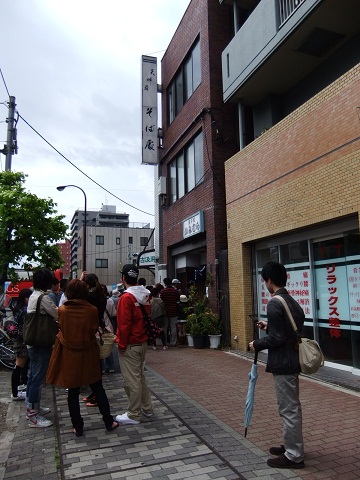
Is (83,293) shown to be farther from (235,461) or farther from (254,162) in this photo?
(254,162)

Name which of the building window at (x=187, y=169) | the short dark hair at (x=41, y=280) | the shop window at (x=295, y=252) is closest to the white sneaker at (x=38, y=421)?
the short dark hair at (x=41, y=280)

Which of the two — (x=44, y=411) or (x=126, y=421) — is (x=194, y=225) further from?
(x=126, y=421)

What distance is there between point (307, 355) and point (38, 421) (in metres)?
3.36

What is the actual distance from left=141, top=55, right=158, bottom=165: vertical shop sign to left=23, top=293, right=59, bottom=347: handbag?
39.0 ft

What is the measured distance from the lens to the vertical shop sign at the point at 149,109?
16.2m

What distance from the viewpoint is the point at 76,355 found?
453cm

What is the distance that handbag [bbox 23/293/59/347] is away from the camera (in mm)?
5031

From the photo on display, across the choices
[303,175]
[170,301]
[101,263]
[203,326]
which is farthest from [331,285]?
[101,263]

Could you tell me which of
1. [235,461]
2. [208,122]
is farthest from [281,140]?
[235,461]

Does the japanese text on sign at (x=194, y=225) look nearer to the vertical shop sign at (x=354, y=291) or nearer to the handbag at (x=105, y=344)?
the vertical shop sign at (x=354, y=291)

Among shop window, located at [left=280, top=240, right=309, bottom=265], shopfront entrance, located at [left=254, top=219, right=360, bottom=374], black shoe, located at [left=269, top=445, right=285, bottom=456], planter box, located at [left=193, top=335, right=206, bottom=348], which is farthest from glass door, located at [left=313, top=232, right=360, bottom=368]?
planter box, located at [left=193, top=335, right=206, bottom=348]

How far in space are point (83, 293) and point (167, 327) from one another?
24.2ft

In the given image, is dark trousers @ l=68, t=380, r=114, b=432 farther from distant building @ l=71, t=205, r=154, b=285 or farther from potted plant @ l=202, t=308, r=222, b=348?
distant building @ l=71, t=205, r=154, b=285

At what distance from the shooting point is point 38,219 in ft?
31.1
